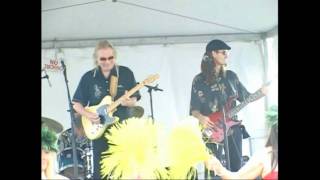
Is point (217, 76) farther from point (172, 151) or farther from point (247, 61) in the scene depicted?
point (172, 151)

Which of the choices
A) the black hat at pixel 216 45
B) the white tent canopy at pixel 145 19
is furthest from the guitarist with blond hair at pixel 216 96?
the white tent canopy at pixel 145 19

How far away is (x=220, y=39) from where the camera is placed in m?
1.94

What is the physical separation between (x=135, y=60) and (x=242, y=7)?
0.47 m

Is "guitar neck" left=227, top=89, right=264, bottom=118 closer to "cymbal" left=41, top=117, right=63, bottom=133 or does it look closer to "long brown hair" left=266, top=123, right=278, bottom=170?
"long brown hair" left=266, top=123, right=278, bottom=170

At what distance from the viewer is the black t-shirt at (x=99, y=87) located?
1928 mm

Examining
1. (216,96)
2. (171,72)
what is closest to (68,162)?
(171,72)

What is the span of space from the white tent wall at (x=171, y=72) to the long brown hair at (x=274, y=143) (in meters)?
0.03

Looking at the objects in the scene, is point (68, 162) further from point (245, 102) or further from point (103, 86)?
point (245, 102)

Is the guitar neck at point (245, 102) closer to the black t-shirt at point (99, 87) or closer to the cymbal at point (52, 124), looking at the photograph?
the black t-shirt at point (99, 87)

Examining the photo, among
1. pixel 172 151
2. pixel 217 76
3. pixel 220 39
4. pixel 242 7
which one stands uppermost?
pixel 242 7

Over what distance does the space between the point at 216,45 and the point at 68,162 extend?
0.74 m

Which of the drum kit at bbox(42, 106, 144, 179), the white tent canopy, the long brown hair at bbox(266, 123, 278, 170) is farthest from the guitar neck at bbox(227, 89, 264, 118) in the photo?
the drum kit at bbox(42, 106, 144, 179)
